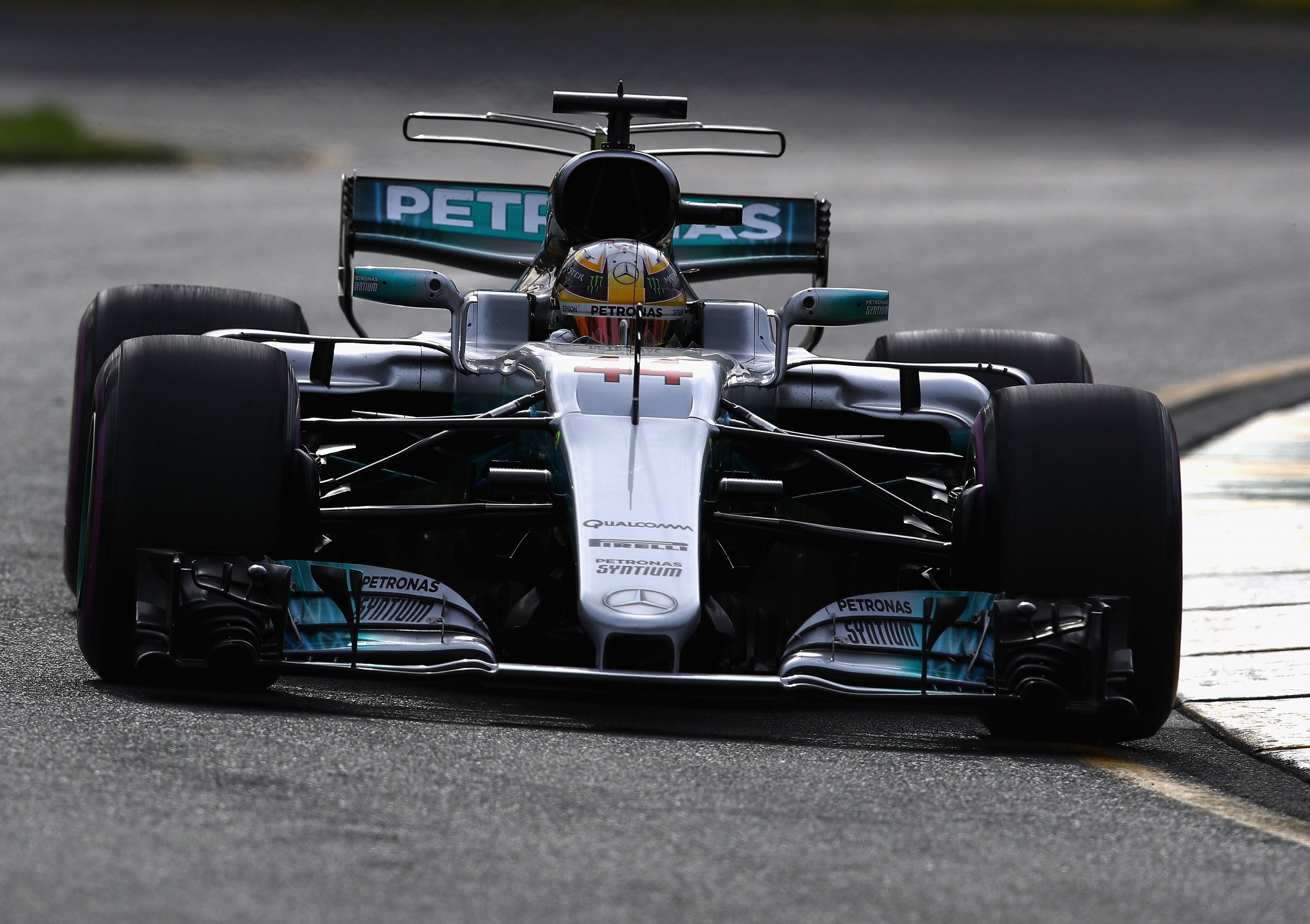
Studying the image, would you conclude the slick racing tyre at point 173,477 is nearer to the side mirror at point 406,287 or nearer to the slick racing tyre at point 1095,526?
the side mirror at point 406,287

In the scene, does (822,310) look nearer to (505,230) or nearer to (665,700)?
(665,700)

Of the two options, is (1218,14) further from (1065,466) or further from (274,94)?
(1065,466)

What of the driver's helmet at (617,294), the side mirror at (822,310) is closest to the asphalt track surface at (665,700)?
the side mirror at (822,310)

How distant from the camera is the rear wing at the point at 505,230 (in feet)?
27.5

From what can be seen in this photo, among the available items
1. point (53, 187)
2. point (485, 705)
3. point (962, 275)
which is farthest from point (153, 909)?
point (53, 187)

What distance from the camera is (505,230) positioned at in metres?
8.50

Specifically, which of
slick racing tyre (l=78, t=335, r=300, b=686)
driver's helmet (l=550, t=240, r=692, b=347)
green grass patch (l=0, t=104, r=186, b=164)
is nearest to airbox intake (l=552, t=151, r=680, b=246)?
driver's helmet (l=550, t=240, r=692, b=347)

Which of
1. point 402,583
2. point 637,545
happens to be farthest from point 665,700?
point 402,583

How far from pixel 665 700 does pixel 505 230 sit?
316 centimetres

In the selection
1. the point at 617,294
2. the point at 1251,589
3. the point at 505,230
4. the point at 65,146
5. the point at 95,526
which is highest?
the point at 65,146

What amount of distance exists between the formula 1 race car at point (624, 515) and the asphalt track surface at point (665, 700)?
0.62 feet

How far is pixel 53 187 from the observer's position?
2155 cm

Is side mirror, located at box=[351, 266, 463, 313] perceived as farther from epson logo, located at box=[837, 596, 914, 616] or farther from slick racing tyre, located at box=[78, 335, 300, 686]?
epson logo, located at box=[837, 596, 914, 616]

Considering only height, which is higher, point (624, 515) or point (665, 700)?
point (624, 515)
